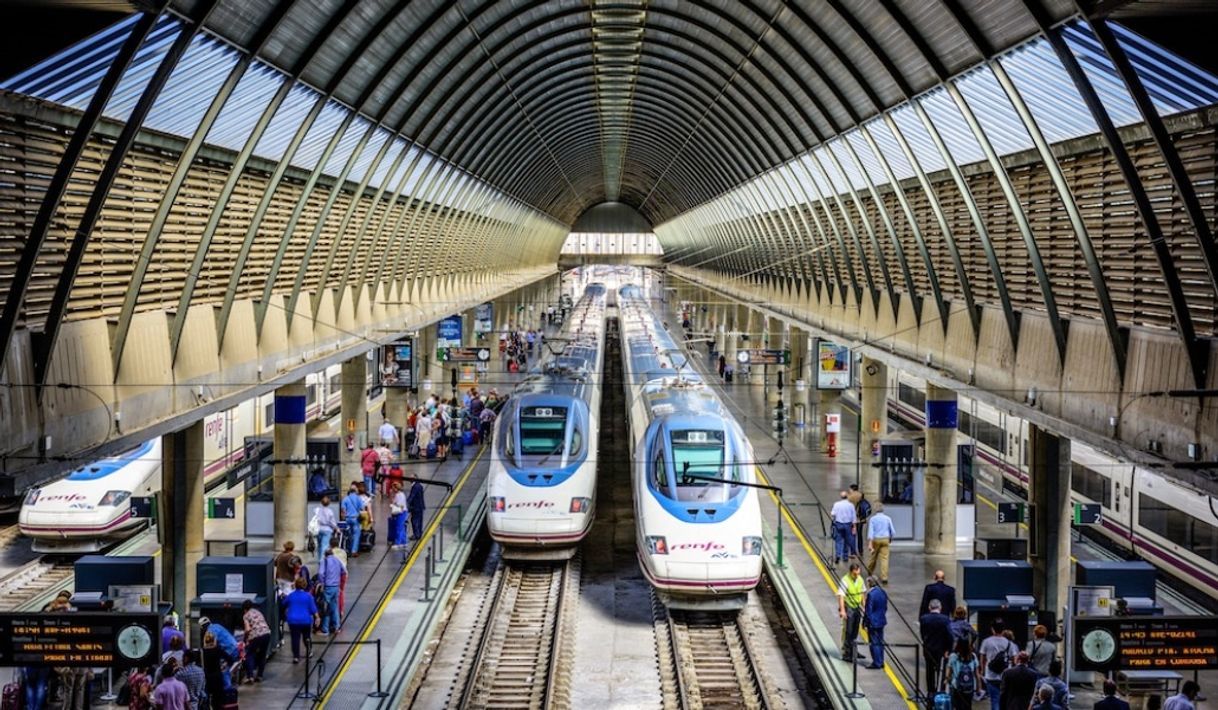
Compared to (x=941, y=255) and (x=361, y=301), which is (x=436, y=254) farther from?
(x=941, y=255)

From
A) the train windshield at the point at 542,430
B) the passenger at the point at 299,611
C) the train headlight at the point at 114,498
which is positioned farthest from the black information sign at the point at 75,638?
the train headlight at the point at 114,498

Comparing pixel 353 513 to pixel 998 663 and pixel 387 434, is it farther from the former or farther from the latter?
pixel 998 663

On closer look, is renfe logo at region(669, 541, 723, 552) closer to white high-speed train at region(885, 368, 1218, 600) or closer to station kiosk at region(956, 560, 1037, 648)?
station kiosk at region(956, 560, 1037, 648)

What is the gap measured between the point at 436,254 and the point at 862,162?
21.8 m

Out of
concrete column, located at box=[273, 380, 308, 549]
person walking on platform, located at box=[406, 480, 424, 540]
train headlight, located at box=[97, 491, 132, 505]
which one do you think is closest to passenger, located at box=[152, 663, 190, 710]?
train headlight, located at box=[97, 491, 132, 505]

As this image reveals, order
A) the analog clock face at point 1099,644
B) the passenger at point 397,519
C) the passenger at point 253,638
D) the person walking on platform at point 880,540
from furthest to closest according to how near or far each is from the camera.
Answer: the passenger at point 397,519 → the person walking on platform at point 880,540 → the passenger at point 253,638 → the analog clock face at point 1099,644

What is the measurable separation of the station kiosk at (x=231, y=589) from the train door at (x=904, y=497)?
12.0 meters

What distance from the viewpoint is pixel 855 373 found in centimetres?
4431

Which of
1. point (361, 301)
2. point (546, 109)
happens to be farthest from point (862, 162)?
point (546, 109)

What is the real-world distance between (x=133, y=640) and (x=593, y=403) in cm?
1815

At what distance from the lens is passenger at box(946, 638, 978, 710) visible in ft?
51.9

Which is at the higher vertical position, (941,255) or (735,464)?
(941,255)

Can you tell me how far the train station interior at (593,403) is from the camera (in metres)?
14.6

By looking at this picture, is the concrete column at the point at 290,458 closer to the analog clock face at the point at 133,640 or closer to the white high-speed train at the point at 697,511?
the white high-speed train at the point at 697,511
